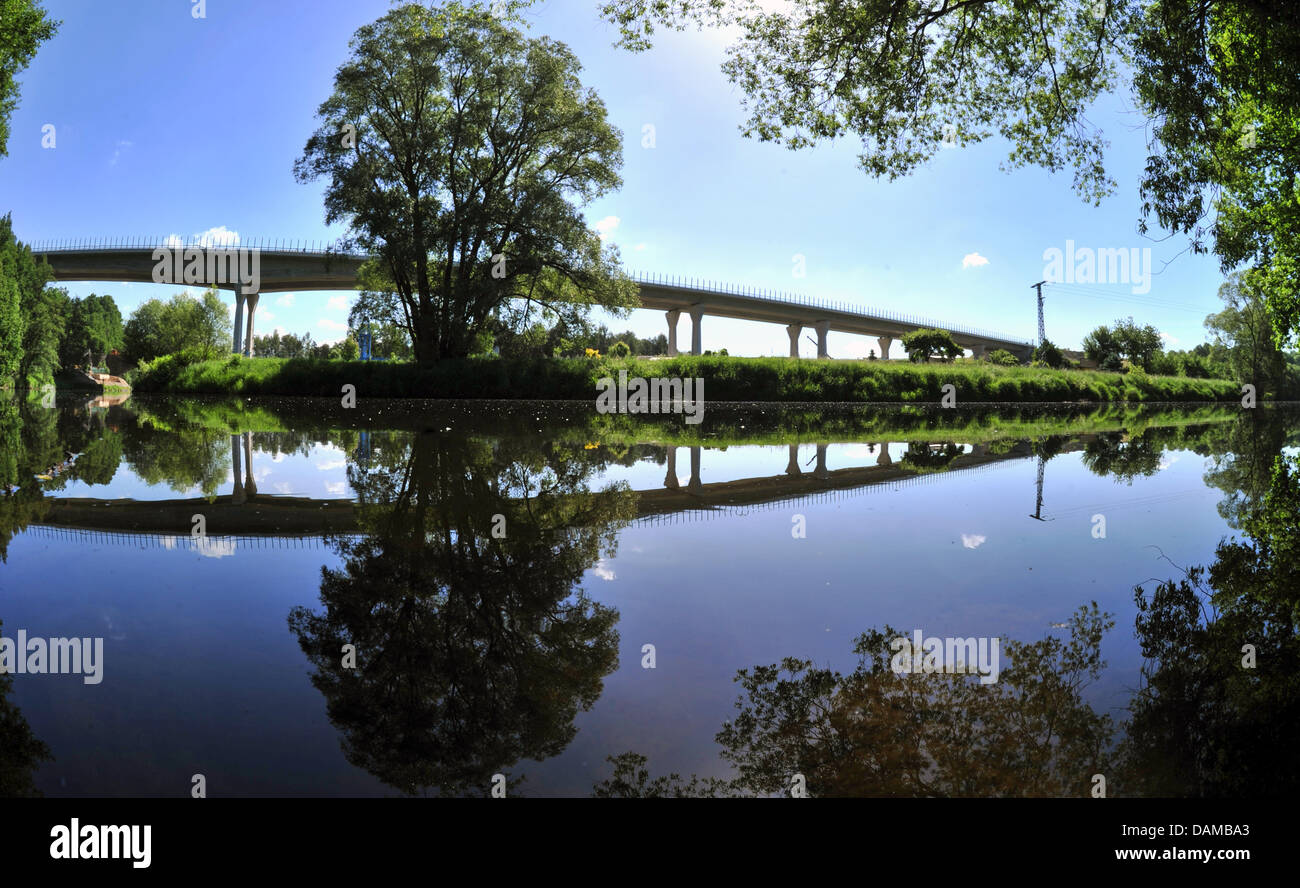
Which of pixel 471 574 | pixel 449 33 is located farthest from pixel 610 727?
pixel 449 33

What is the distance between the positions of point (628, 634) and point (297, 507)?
4567 millimetres

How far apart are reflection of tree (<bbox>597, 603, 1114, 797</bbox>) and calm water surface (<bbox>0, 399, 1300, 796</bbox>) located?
0.04 feet

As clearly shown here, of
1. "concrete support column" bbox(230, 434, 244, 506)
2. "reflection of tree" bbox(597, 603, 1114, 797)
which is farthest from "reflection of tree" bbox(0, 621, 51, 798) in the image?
"concrete support column" bbox(230, 434, 244, 506)

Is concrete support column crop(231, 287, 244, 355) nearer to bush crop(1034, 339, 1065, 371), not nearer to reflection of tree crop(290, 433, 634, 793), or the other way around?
reflection of tree crop(290, 433, 634, 793)

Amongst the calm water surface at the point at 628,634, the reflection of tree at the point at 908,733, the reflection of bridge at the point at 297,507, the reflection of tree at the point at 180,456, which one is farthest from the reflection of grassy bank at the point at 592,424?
the reflection of tree at the point at 908,733

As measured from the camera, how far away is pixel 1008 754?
243 cm

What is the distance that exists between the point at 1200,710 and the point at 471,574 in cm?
371

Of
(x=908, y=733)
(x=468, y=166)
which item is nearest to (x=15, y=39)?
(x=468, y=166)

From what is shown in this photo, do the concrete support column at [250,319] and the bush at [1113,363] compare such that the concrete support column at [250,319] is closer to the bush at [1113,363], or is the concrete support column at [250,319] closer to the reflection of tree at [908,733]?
the reflection of tree at [908,733]

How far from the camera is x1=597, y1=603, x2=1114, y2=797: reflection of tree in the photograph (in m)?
2.24

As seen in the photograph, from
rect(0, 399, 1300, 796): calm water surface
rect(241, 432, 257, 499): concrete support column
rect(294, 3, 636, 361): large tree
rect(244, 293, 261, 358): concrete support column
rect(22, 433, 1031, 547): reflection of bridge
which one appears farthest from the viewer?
rect(244, 293, 261, 358): concrete support column

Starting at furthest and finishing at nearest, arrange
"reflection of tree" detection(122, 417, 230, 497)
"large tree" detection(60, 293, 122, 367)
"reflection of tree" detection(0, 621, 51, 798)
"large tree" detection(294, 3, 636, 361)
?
"large tree" detection(60, 293, 122, 367) → "large tree" detection(294, 3, 636, 361) → "reflection of tree" detection(122, 417, 230, 497) → "reflection of tree" detection(0, 621, 51, 798)

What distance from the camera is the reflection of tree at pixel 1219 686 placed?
2.41m
